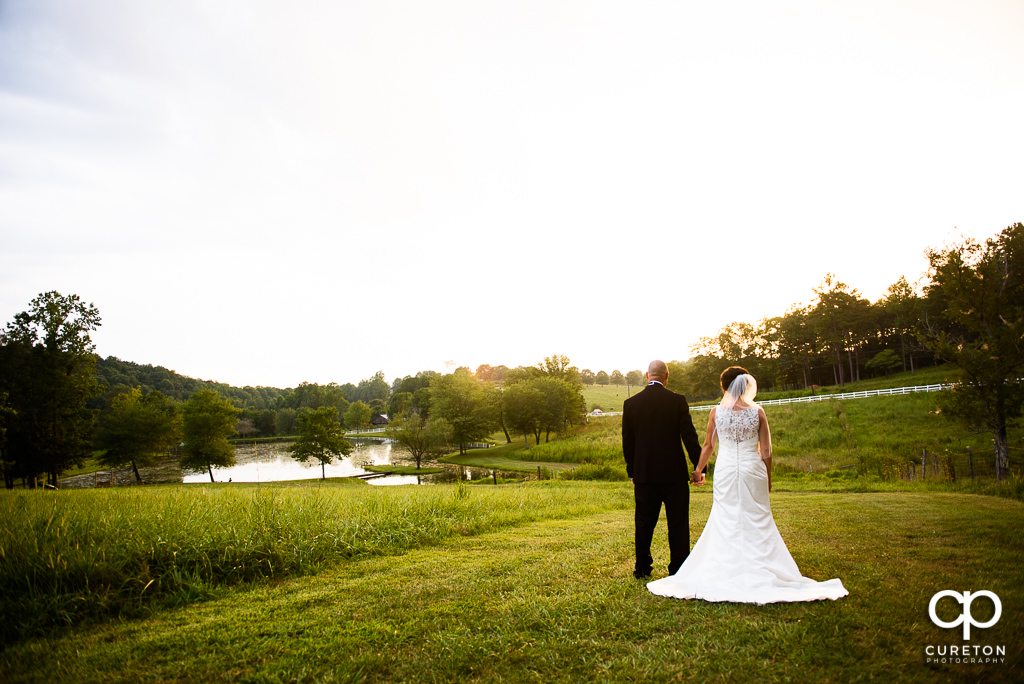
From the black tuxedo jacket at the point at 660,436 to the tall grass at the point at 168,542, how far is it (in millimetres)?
4103

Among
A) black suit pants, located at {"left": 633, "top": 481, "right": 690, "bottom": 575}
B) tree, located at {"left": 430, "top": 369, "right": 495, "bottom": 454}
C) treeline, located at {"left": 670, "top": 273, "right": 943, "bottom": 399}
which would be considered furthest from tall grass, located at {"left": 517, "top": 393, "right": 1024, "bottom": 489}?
treeline, located at {"left": 670, "top": 273, "right": 943, "bottom": 399}

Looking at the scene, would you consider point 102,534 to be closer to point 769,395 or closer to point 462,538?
point 462,538

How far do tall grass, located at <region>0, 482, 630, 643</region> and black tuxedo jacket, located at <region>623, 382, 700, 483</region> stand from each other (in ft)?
13.5

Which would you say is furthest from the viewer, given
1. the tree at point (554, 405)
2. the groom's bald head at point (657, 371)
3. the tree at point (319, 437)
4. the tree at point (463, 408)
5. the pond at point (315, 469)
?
the tree at point (554, 405)

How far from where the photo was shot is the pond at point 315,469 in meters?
40.8

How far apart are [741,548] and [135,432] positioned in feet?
172

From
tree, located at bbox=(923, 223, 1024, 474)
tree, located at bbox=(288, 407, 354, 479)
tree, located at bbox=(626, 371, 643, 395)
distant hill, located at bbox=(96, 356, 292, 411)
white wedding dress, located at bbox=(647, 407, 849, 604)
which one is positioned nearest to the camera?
white wedding dress, located at bbox=(647, 407, 849, 604)

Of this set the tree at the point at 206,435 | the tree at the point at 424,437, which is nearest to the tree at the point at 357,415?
the tree at the point at 424,437

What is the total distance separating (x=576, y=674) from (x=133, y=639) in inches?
148

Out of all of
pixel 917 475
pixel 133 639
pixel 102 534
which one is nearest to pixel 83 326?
pixel 102 534

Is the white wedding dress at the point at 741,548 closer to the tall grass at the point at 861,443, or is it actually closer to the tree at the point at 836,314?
the tall grass at the point at 861,443

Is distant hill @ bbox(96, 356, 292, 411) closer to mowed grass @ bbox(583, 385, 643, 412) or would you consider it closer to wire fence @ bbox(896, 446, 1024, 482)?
wire fence @ bbox(896, 446, 1024, 482)

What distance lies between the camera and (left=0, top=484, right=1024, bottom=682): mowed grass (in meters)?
3.13

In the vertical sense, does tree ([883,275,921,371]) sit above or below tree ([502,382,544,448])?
above
